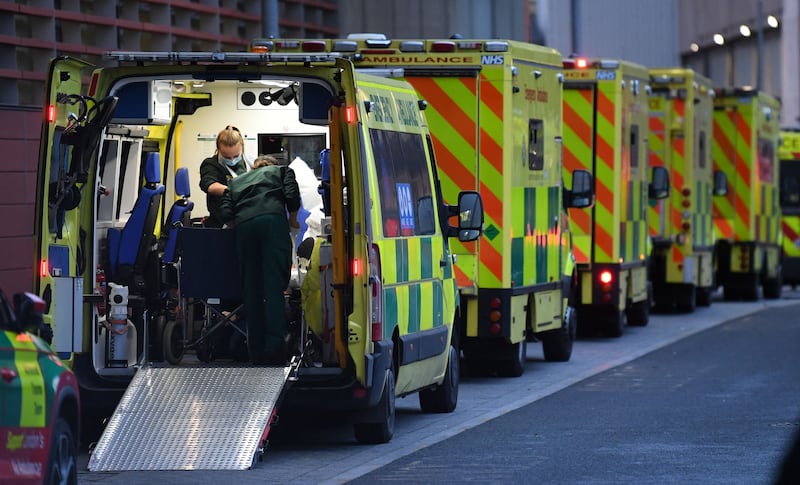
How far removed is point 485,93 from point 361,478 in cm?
606

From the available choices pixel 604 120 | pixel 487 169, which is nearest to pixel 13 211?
pixel 487 169

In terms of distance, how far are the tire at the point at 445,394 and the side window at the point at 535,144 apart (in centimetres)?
→ 345

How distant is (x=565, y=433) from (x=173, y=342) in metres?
2.60

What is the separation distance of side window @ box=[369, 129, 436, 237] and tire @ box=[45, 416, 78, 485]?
3745mm

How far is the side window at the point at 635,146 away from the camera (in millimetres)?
22794

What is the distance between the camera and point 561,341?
19078mm

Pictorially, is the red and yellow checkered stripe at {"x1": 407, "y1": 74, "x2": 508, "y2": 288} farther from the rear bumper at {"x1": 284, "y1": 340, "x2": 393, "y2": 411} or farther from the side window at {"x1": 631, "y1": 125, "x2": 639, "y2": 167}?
the side window at {"x1": 631, "y1": 125, "x2": 639, "y2": 167}

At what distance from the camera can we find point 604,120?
2145 cm

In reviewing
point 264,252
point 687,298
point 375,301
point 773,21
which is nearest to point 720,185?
point 687,298

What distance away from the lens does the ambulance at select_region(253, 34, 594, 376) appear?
637 inches

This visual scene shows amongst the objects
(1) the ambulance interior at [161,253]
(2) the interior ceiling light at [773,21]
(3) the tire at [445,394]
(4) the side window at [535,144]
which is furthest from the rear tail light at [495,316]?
(2) the interior ceiling light at [773,21]

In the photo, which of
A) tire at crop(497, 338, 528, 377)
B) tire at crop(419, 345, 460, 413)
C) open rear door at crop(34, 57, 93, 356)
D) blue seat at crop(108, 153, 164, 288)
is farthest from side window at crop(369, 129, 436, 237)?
tire at crop(497, 338, 528, 377)

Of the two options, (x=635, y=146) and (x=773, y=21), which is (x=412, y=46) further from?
(x=773, y=21)

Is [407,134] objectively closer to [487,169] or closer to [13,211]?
[487,169]
